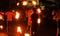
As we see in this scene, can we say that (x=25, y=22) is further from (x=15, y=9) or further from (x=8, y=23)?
(x=8, y=23)

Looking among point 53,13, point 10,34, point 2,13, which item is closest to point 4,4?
point 2,13

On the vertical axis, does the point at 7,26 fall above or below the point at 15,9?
below

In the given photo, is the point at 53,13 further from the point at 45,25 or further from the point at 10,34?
the point at 10,34

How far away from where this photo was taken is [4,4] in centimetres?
392

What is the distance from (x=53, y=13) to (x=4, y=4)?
123cm

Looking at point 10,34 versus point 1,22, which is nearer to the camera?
point 10,34

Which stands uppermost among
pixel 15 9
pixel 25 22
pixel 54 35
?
pixel 15 9

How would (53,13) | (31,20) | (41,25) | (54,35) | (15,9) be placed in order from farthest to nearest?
Answer: (53,13), (41,25), (15,9), (54,35), (31,20)

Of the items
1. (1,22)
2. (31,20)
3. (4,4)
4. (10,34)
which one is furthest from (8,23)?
(31,20)

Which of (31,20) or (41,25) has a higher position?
(31,20)

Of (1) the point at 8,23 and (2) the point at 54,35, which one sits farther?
(1) the point at 8,23

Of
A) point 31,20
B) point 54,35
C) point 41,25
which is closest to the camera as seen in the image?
point 31,20

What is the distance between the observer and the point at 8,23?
4066mm

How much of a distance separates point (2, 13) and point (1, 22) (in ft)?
1.03
